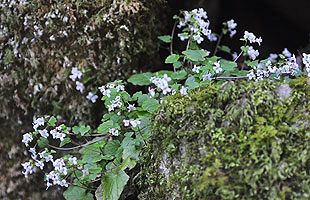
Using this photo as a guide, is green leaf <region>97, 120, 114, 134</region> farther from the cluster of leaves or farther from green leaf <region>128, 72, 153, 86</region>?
the cluster of leaves

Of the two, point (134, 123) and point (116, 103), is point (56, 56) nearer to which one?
point (116, 103)

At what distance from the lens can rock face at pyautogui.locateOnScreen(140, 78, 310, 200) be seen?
1134 millimetres

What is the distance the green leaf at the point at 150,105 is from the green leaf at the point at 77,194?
1.22 ft

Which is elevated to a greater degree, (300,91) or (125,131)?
(300,91)

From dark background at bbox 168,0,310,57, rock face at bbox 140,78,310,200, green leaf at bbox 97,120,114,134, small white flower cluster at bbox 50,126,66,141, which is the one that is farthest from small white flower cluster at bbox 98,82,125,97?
dark background at bbox 168,0,310,57

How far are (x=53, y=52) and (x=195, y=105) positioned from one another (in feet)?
3.49

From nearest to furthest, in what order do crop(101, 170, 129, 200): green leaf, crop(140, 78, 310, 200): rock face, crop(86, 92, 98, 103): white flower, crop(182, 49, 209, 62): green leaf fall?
crop(140, 78, 310, 200): rock face
crop(101, 170, 129, 200): green leaf
crop(182, 49, 209, 62): green leaf
crop(86, 92, 98, 103): white flower

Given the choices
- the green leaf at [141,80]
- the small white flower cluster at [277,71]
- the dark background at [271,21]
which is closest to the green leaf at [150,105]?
the green leaf at [141,80]

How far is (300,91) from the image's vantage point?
1263mm

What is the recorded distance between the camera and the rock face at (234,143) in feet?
3.72

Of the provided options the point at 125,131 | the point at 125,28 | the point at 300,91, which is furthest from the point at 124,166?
the point at 125,28

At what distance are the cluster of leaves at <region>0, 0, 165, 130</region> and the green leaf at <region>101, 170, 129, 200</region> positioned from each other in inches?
26.1

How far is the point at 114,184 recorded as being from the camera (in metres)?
1.54

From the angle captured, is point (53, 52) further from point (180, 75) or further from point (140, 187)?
point (140, 187)
